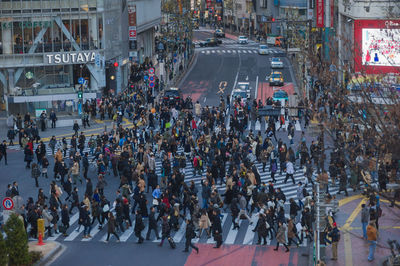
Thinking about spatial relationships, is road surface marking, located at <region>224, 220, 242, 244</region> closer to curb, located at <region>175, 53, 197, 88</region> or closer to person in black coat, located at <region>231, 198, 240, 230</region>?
person in black coat, located at <region>231, 198, 240, 230</region>

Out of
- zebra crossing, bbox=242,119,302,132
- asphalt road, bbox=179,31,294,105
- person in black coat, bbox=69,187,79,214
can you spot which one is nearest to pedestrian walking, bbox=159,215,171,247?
person in black coat, bbox=69,187,79,214

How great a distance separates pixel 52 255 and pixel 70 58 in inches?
1471

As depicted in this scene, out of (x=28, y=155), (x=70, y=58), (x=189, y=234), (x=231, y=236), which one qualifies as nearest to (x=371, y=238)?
(x=231, y=236)

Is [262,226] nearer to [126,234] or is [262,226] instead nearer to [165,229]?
[165,229]

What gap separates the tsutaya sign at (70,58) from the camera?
208 feet

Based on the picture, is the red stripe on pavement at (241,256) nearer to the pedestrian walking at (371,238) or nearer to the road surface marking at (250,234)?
the road surface marking at (250,234)

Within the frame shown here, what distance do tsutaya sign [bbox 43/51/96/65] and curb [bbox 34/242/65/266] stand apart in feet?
117

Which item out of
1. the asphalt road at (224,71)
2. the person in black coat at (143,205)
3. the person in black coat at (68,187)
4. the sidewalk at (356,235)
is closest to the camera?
the sidewalk at (356,235)

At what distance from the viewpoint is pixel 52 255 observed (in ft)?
93.8

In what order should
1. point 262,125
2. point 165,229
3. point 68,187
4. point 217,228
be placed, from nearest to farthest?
point 165,229 < point 217,228 < point 68,187 < point 262,125

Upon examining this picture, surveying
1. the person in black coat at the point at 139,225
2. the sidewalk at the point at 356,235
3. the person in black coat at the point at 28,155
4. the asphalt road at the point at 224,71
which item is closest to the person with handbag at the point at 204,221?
the person in black coat at the point at 139,225

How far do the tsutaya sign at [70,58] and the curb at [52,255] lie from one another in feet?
117

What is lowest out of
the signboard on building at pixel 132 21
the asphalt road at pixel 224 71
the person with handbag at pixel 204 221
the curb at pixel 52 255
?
the curb at pixel 52 255

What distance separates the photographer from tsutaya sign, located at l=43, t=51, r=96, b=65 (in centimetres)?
6347
